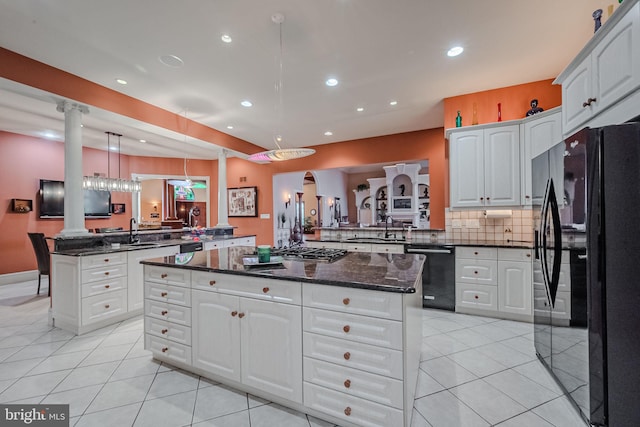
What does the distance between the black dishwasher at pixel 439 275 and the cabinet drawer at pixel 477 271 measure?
0.08 m

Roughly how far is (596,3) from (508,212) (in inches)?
83.4

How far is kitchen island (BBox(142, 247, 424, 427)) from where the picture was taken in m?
1.42

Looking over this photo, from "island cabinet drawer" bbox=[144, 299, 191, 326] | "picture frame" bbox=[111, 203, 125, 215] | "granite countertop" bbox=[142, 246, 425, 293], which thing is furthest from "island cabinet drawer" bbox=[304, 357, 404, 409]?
"picture frame" bbox=[111, 203, 125, 215]

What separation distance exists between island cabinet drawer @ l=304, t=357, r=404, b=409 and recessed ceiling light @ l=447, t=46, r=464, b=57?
2940 mm

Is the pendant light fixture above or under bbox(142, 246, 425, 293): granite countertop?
above

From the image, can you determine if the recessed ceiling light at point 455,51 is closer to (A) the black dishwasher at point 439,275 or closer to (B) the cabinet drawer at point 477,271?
(A) the black dishwasher at point 439,275

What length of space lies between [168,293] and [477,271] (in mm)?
3338

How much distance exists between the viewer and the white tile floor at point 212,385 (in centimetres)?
166

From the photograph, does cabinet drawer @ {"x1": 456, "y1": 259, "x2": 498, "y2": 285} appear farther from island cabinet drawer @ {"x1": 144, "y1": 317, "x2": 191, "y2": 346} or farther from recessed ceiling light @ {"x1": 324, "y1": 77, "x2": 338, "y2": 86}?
island cabinet drawer @ {"x1": 144, "y1": 317, "x2": 191, "y2": 346}

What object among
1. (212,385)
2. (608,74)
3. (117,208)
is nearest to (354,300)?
(212,385)

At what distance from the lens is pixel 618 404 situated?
1.40 meters

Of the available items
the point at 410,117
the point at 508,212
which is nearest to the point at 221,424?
the point at 508,212

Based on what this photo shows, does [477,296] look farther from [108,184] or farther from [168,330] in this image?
[108,184]

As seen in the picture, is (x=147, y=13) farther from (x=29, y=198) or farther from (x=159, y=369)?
(x=29, y=198)
